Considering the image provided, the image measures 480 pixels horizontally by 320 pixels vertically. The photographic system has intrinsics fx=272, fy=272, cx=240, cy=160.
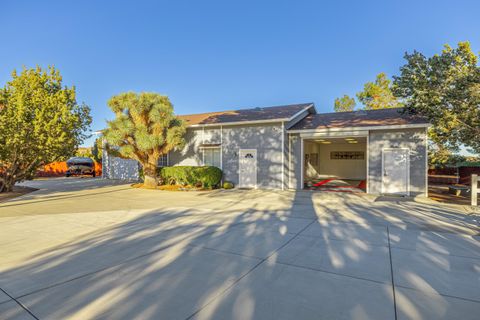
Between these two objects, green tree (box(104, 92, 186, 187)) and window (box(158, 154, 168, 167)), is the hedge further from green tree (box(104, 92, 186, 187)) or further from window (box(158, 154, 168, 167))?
window (box(158, 154, 168, 167))

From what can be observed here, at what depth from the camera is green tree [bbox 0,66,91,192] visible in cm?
1019

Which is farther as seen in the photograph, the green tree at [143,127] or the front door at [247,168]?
the front door at [247,168]

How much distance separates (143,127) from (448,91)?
1350cm

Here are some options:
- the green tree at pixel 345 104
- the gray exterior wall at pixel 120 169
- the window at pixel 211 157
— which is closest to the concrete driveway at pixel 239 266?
the window at pixel 211 157

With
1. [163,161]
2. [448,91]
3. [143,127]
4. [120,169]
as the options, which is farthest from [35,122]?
[448,91]

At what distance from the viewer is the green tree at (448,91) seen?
10000 millimetres

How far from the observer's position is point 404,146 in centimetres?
1177

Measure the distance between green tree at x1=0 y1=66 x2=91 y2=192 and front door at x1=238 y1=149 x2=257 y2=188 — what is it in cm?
776

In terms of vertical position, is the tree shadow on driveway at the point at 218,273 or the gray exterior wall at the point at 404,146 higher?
the gray exterior wall at the point at 404,146

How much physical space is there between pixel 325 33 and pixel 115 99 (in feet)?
47.7

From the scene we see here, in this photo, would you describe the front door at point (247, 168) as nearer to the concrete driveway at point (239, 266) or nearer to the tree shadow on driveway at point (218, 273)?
the concrete driveway at point (239, 266)

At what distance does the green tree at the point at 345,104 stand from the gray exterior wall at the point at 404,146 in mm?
24121

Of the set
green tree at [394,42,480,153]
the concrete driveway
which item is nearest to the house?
green tree at [394,42,480,153]

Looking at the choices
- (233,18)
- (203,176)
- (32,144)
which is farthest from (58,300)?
(233,18)
